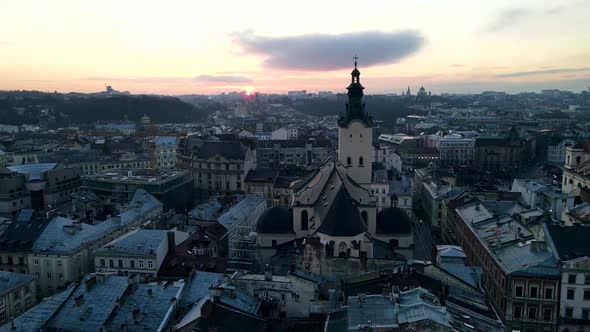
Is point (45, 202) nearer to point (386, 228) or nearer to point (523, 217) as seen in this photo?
point (386, 228)

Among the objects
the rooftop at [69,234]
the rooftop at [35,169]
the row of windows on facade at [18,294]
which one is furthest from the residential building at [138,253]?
the rooftop at [35,169]

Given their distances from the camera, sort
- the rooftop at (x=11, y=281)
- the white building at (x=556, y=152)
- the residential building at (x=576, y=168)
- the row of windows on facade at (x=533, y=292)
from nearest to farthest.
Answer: the rooftop at (x=11, y=281), the row of windows on facade at (x=533, y=292), the residential building at (x=576, y=168), the white building at (x=556, y=152)

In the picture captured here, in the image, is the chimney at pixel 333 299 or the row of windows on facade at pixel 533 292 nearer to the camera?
the chimney at pixel 333 299

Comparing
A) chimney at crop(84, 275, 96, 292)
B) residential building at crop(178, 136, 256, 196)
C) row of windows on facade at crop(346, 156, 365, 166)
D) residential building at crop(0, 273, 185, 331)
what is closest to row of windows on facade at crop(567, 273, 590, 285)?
row of windows on facade at crop(346, 156, 365, 166)

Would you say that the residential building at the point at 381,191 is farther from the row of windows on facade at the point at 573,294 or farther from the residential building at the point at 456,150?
the residential building at the point at 456,150

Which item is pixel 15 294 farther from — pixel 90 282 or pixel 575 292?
pixel 575 292

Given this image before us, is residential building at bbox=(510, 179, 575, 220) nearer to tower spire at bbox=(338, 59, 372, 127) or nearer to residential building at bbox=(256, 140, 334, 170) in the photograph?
tower spire at bbox=(338, 59, 372, 127)

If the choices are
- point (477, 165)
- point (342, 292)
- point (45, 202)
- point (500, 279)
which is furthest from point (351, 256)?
point (477, 165)
